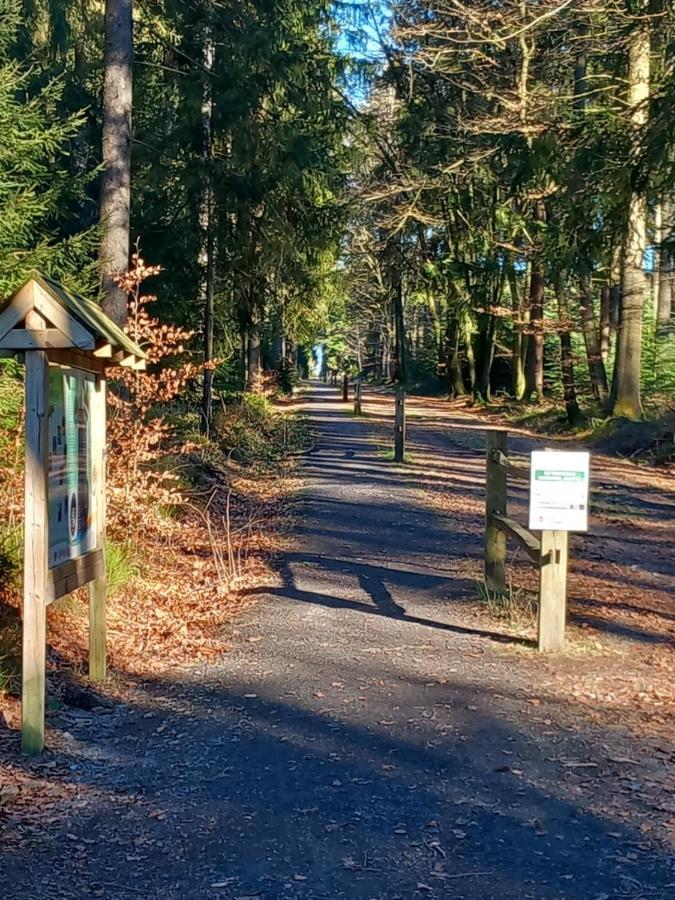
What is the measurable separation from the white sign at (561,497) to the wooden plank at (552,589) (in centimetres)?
12

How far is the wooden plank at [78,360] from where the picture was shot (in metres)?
5.26

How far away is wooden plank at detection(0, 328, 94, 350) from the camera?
15.8ft

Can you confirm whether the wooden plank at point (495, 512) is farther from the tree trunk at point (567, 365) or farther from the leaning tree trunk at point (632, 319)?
the tree trunk at point (567, 365)

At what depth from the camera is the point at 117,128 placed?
1210cm

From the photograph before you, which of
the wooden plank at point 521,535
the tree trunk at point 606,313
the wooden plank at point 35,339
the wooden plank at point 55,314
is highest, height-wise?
the tree trunk at point 606,313

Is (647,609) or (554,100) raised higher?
(554,100)

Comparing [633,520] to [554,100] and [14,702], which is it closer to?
[554,100]

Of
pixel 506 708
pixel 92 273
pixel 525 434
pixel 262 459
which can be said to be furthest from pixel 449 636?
pixel 525 434

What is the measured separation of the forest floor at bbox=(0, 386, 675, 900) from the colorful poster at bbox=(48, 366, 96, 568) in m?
1.11

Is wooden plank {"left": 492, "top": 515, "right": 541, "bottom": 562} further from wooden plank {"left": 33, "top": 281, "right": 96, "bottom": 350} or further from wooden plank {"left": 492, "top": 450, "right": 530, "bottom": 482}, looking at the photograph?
wooden plank {"left": 33, "top": 281, "right": 96, "bottom": 350}

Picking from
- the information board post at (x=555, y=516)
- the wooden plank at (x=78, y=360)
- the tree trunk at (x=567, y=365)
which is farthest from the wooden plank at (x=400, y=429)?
the wooden plank at (x=78, y=360)

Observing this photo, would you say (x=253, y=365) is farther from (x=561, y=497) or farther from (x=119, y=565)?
(x=561, y=497)

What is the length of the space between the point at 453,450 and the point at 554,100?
327 inches

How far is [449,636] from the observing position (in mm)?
7164
